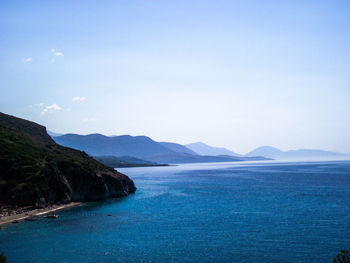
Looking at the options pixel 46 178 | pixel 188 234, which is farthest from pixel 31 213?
pixel 188 234

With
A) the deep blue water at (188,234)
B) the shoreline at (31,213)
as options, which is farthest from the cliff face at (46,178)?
the deep blue water at (188,234)

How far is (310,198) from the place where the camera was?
3078 inches

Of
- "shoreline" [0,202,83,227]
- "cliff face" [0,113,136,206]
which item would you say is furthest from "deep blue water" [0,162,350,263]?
"cliff face" [0,113,136,206]

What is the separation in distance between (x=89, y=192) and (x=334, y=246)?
214ft

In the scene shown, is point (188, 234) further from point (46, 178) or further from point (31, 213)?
point (46, 178)

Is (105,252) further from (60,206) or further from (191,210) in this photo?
(60,206)

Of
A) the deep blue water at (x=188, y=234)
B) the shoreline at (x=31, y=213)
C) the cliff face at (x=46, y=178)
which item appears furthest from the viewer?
the cliff face at (x=46, y=178)

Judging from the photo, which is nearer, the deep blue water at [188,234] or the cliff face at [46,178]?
the deep blue water at [188,234]

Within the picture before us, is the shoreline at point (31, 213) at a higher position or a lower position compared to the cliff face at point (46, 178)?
lower

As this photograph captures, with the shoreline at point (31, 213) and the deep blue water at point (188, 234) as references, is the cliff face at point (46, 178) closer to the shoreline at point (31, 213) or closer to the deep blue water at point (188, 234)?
the shoreline at point (31, 213)

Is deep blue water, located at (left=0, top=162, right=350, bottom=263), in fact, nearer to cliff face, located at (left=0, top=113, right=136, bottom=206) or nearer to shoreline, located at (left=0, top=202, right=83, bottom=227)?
shoreline, located at (left=0, top=202, right=83, bottom=227)

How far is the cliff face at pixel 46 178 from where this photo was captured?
65438 mm

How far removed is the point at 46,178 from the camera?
72812 mm

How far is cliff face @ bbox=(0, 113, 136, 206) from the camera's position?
65.4 meters
